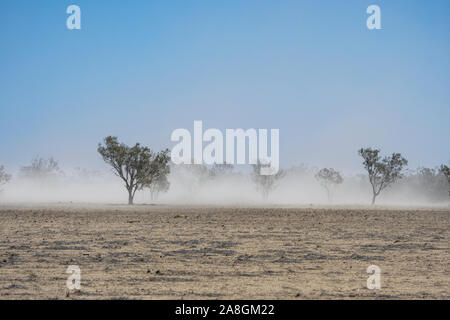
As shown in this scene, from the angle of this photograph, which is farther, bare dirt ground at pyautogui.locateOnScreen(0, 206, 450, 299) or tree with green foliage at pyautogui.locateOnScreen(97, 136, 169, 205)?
tree with green foliage at pyautogui.locateOnScreen(97, 136, 169, 205)

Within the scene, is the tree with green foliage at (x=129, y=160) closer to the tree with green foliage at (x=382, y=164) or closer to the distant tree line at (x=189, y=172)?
the distant tree line at (x=189, y=172)

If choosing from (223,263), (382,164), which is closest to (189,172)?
(382,164)

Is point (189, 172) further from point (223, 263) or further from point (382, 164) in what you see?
point (223, 263)

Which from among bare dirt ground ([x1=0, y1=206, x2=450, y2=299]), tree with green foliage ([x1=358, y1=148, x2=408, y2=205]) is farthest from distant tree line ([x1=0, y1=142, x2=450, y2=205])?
bare dirt ground ([x1=0, y1=206, x2=450, y2=299])

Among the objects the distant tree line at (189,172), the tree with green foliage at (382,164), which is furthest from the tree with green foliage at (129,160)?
the tree with green foliage at (382,164)

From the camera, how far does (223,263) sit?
622 inches

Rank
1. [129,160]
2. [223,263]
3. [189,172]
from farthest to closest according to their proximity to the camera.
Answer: [189,172] < [129,160] < [223,263]

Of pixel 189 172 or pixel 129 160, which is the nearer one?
pixel 129 160

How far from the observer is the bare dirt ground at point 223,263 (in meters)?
11.4

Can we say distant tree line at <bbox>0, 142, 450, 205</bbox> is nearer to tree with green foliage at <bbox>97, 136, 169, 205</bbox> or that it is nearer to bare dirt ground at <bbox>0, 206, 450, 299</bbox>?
tree with green foliage at <bbox>97, 136, 169, 205</bbox>

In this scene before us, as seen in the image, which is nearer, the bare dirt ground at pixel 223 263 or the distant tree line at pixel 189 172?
the bare dirt ground at pixel 223 263

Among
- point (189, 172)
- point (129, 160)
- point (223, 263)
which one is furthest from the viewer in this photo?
point (189, 172)

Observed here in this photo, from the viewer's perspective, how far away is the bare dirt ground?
11.4 meters

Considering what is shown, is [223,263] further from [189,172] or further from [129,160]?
[189,172]
